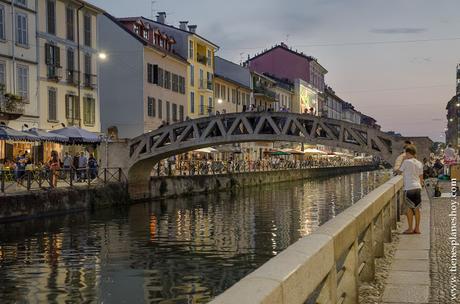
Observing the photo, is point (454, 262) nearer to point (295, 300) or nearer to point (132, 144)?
point (295, 300)

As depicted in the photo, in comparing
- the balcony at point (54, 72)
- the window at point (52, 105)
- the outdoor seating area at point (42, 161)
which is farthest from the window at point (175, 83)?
the window at point (52, 105)

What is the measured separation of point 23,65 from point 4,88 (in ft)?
9.48

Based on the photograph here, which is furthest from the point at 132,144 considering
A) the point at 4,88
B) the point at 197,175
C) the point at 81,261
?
the point at 81,261

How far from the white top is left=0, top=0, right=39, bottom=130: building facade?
80.8ft

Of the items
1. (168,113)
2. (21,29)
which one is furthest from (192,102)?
(21,29)

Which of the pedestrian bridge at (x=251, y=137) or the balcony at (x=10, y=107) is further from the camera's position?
the pedestrian bridge at (x=251, y=137)

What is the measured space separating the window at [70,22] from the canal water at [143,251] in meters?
13.8

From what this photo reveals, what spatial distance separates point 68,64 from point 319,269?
38.2 m

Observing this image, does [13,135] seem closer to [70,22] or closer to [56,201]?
[56,201]

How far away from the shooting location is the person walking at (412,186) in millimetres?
11836

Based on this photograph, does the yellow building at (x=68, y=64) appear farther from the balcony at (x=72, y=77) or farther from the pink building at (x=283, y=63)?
the pink building at (x=283, y=63)

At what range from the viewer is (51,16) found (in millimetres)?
38719

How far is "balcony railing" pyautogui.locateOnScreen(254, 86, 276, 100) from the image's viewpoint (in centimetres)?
8138

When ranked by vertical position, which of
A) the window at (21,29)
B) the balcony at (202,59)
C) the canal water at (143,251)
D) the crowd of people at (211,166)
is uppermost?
the balcony at (202,59)
